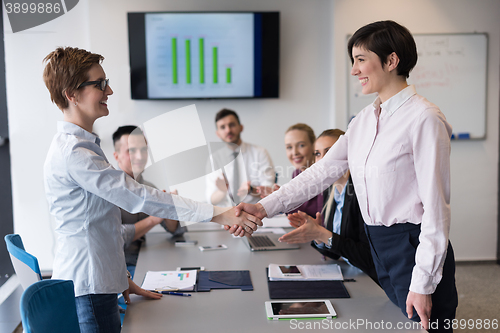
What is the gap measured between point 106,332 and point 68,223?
0.40 meters

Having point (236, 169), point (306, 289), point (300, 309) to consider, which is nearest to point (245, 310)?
point (300, 309)

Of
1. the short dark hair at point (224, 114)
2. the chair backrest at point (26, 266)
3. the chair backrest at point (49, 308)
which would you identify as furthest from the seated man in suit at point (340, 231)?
the short dark hair at point (224, 114)

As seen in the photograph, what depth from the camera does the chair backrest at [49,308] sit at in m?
1.09

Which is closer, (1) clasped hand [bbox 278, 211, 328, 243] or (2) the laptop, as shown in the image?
(1) clasped hand [bbox 278, 211, 328, 243]

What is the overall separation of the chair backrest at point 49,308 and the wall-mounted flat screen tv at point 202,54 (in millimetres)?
2797

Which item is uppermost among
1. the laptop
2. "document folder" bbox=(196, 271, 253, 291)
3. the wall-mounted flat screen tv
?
the wall-mounted flat screen tv

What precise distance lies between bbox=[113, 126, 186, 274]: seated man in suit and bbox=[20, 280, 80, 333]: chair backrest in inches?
28.5

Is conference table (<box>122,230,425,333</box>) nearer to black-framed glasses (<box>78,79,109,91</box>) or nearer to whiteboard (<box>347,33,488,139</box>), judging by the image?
black-framed glasses (<box>78,79,109,91</box>)

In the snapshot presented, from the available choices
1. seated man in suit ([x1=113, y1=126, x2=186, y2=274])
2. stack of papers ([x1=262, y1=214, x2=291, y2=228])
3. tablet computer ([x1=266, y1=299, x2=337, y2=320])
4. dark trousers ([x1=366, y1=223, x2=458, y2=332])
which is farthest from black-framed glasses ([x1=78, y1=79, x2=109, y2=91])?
stack of papers ([x1=262, y1=214, x2=291, y2=228])

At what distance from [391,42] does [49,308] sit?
1.31 metres

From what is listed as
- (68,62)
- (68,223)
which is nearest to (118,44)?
(68,62)

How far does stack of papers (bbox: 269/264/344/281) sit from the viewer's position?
67.4 inches

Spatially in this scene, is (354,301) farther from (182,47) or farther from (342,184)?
(182,47)

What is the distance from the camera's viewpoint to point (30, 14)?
379cm
